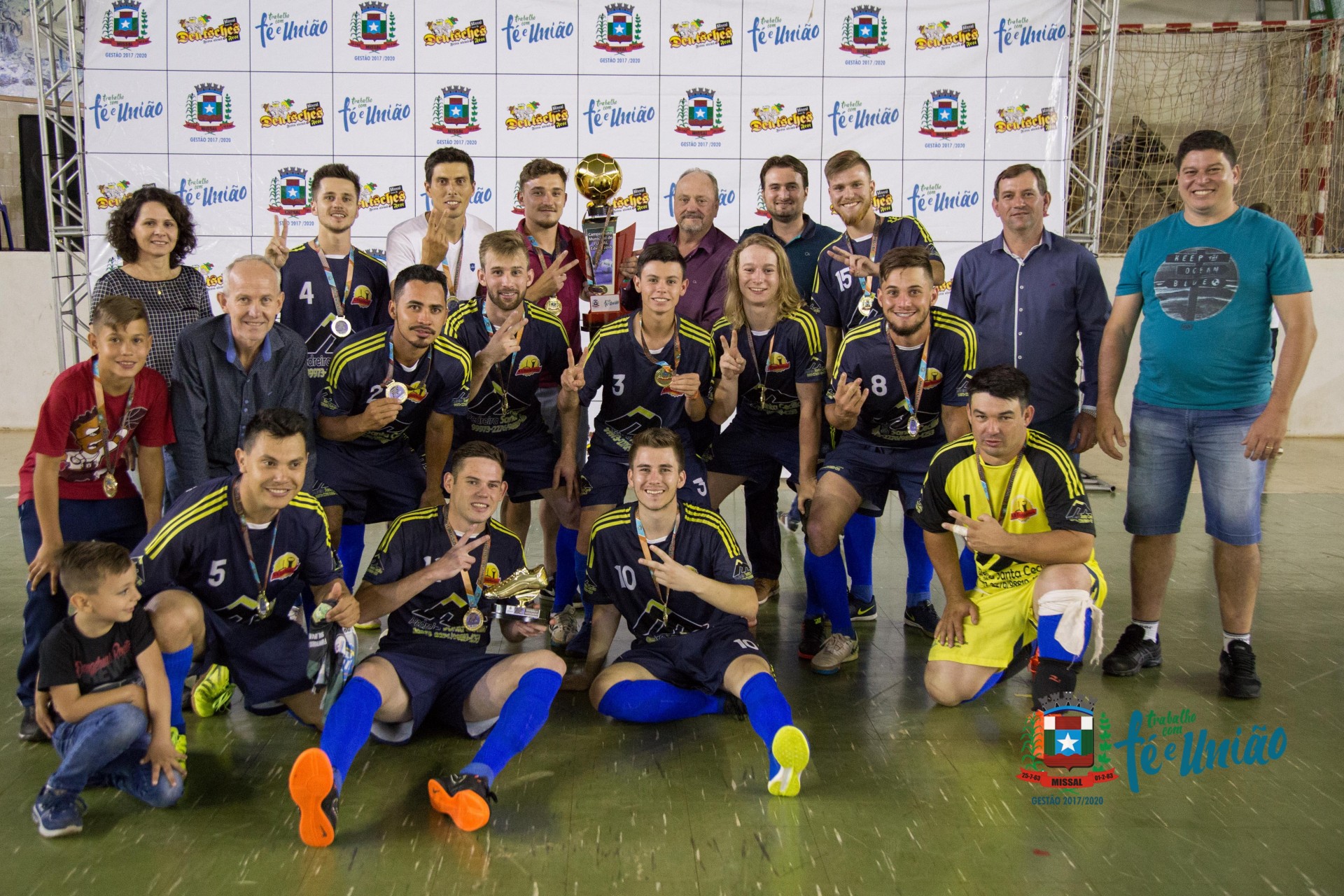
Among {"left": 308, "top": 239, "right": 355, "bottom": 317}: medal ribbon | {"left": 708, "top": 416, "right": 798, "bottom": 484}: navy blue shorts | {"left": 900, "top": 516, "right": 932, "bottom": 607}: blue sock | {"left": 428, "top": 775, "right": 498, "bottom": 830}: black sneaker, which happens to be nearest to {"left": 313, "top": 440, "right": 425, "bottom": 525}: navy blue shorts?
{"left": 308, "top": 239, "right": 355, "bottom": 317}: medal ribbon

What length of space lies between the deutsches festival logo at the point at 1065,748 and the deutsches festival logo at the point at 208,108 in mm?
6398

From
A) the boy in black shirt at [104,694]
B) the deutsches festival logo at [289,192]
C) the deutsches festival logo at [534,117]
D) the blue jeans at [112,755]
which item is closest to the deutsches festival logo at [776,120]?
the deutsches festival logo at [534,117]

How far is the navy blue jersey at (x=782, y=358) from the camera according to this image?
4.23 metres

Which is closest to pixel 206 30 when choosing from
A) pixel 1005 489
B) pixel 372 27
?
pixel 372 27

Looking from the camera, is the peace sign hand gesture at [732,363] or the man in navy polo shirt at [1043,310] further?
the man in navy polo shirt at [1043,310]

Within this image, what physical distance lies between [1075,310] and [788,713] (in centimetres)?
223

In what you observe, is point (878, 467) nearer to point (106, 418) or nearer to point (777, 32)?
point (106, 418)

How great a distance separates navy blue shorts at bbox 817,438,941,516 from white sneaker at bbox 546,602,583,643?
1.19m

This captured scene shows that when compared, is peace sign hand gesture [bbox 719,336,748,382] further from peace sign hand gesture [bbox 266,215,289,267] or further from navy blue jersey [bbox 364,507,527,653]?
peace sign hand gesture [bbox 266,215,289,267]

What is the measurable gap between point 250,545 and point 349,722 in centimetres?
67

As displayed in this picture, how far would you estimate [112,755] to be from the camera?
264 cm

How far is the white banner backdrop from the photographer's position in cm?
696

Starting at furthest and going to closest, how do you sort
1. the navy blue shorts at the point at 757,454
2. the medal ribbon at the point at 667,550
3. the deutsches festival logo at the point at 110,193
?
1. the deutsches festival logo at the point at 110,193
2. the navy blue shorts at the point at 757,454
3. the medal ribbon at the point at 667,550

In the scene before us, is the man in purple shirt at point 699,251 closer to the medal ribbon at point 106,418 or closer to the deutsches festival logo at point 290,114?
the medal ribbon at point 106,418
